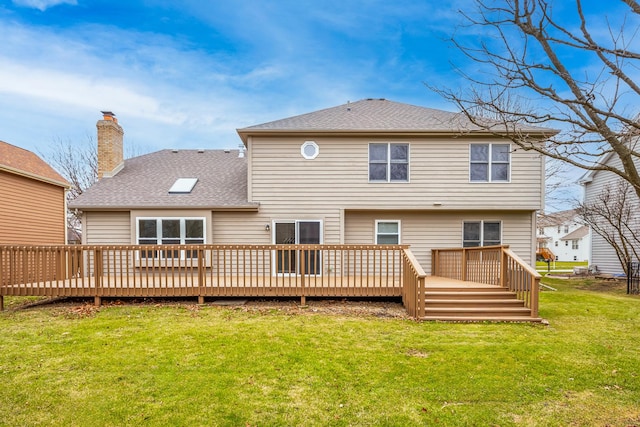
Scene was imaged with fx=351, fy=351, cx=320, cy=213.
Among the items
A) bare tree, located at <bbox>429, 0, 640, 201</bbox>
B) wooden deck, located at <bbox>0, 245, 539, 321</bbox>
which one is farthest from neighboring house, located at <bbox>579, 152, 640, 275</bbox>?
bare tree, located at <bbox>429, 0, 640, 201</bbox>

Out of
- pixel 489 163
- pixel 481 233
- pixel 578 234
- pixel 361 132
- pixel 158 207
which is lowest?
pixel 578 234

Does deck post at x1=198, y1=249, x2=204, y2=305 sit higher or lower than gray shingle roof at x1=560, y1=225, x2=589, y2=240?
higher

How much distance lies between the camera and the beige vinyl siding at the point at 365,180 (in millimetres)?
10711

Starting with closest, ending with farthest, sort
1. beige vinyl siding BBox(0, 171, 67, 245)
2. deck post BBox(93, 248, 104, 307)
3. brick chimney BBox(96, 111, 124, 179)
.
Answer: deck post BBox(93, 248, 104, 307) < brick chimney BBox(96, 111, 124, 179) < beige vinyl siding BBox(0, 171, 67, 245)

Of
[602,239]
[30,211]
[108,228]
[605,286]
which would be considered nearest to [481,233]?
[605,286]

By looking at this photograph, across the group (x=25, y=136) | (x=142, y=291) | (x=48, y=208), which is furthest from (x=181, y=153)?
(x=25, y=136)

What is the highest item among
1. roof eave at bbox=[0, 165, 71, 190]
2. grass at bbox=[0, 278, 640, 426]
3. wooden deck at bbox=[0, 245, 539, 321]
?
roof eave at bbox=[0, 165, 71, 190]

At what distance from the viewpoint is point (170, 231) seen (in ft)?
34.9

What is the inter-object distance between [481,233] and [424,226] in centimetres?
182

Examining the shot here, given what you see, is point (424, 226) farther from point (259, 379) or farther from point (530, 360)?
point (259, 379)

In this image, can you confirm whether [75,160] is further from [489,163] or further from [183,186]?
[489,163]

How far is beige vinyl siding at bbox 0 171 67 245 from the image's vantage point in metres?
12.1

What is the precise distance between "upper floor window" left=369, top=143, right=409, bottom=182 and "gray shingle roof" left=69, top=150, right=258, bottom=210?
384 cm

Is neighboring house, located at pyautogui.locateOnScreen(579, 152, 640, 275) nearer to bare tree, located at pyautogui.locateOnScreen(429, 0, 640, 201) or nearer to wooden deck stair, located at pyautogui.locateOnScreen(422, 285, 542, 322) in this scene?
wooden deck stair, located at pyautogui.locateOnScreen(422, 285, 542, 322)
